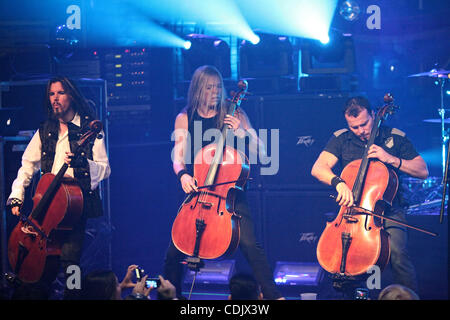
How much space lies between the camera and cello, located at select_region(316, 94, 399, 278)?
4391mm

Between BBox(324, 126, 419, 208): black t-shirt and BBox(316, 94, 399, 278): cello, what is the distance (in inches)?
12.2

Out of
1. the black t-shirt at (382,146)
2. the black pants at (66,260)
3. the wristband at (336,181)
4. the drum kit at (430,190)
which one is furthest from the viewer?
the drum kit at (430,190)

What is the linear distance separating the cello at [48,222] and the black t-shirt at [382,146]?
1896 millimetres

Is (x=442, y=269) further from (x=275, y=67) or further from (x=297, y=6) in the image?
(x=297, y=6)

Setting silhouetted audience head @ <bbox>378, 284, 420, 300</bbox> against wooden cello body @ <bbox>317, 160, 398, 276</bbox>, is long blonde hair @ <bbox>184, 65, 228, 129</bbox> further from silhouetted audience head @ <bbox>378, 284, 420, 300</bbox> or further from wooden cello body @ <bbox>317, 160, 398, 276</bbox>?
silhouetted audience head @ <bbox>378, 284, 420, 300</bbox>

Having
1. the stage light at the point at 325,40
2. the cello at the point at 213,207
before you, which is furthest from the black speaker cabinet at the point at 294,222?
the stage light at the point at 325,40

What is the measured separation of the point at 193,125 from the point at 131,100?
1528mm

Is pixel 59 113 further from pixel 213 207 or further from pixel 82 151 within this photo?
pixel 213 207

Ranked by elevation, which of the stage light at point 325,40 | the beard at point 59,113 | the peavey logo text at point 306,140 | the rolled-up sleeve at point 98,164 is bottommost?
the rolled-up sleeve at point 98,164

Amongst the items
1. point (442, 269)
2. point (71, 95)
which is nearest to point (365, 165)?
point (442, 269)

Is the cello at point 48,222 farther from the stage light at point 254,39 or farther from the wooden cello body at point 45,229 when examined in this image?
the stage light at point 254,39

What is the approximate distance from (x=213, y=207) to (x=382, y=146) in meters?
1.40

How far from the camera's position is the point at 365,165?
15.1 feet

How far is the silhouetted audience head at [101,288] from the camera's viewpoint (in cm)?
372
